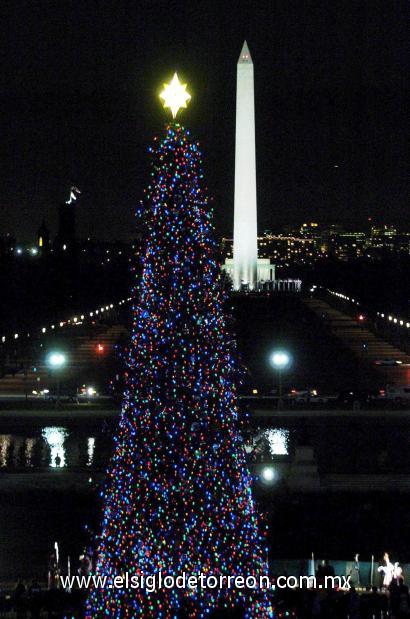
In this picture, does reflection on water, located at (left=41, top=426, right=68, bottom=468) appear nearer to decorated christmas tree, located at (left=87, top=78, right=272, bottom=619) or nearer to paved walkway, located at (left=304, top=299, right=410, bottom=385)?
paved walkway, located at (left=304, top=299, right=410, bottom=385)

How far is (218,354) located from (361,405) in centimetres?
2273

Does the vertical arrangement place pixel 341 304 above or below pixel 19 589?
above

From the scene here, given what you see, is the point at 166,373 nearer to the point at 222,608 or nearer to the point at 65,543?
the point at 222,608

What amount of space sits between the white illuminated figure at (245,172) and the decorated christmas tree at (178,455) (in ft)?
195

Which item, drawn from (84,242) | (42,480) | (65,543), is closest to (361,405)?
(42,480)

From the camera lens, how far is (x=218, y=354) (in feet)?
37.2

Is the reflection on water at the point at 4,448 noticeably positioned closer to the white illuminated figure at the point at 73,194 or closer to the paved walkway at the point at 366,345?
the paved walkway at the point at 366,345

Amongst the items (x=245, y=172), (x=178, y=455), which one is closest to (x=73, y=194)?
(x=245, y=172)

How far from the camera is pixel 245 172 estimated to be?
2908 inches

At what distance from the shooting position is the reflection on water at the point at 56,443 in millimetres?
24125

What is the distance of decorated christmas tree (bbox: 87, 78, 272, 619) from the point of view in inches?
434

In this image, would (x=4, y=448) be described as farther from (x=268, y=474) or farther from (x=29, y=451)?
(x=268, y=474)

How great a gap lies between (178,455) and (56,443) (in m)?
16.4

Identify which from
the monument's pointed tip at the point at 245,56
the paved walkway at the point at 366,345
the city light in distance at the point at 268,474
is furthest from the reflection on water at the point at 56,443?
the monument's pointed tip at the point at 245,56
